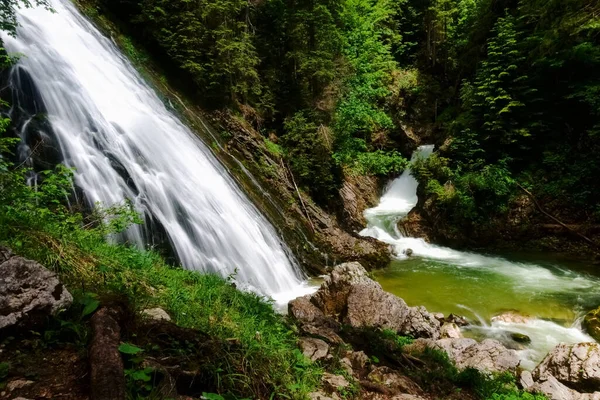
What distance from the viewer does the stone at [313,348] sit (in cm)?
384

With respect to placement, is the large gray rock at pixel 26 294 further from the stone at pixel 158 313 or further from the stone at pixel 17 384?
the stone at pixel 158 313

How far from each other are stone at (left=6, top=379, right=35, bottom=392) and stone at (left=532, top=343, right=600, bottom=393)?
20.1 feet

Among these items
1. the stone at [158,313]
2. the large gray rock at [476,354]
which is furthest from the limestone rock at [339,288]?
the stone at [158,313]

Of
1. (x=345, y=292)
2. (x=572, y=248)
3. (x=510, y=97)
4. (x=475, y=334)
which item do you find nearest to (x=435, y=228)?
(x=572, y=248)

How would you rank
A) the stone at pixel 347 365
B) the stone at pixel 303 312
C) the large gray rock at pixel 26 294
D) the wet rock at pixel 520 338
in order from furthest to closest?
the wet rock at pixel 520 338 < the stone at pixel 303 312 < the stone at pixel 347 365 < the large gray rock at pixel 26 294

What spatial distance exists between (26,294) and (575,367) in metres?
6.84

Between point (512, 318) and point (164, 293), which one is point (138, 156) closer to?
point (164, 293)

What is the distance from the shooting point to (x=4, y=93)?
688cm

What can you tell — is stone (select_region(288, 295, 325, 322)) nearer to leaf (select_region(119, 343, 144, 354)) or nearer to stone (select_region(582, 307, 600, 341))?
leaf (select_region(119, 343, 144, 354))

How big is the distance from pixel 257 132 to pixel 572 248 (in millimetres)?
11510

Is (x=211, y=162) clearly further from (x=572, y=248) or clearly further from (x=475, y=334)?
(x=572, y=248)

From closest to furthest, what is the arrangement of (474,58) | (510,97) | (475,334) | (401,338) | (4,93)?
(401,338) → (4,93) → (475,334) → (510,97) → (474,58)

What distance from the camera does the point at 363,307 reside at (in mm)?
6781

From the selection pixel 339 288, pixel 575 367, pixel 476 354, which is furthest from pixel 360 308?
pixel 575 367
